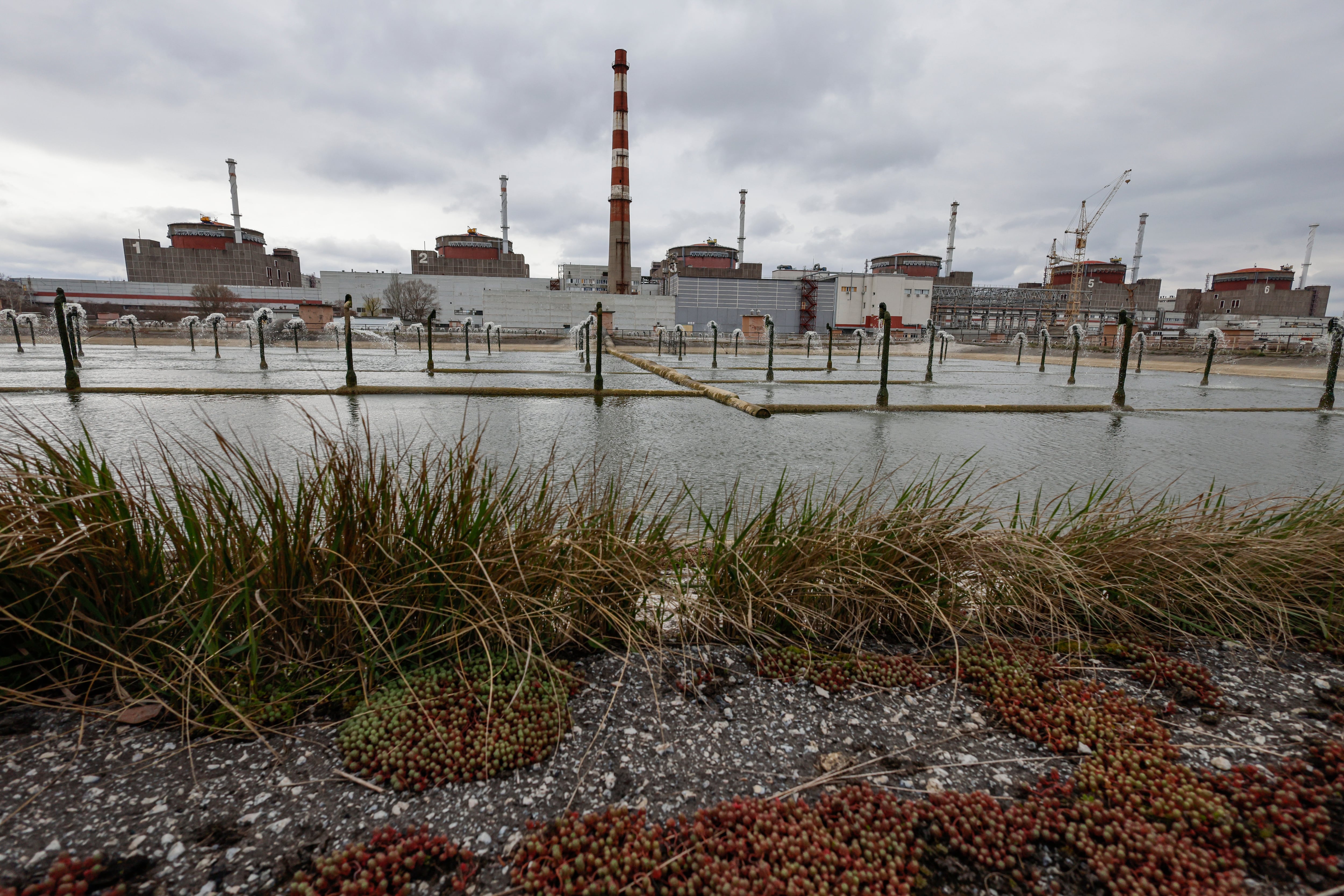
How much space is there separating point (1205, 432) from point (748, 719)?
459 inches

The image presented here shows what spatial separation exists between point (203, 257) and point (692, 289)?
5723 cm

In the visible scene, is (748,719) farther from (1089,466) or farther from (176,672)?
(1089,466)

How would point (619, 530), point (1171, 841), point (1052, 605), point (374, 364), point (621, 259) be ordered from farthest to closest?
point (621, 259)
point (374, 364)
point (619, 530)
point (1052, 605)
point (1171, 841)

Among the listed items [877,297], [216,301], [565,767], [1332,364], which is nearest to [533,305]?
[216,301]

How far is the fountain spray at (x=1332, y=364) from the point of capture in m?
13.5

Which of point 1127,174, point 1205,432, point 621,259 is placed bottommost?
point 1205,432

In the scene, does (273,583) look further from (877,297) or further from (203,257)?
(203,257)

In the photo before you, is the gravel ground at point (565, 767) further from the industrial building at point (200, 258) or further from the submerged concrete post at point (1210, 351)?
the industrial building at point (200, 258)

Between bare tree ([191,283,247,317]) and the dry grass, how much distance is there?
7454cm

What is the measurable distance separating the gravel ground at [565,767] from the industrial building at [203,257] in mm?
89091

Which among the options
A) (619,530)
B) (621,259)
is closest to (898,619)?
(619,530)

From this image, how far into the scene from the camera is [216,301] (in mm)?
63688

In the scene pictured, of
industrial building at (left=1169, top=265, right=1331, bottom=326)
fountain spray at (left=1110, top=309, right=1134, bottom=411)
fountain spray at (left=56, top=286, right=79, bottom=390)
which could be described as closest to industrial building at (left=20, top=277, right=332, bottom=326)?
fountain spray at (left=56, top=286, right=79, bottom=390)

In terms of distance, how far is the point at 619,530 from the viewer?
2760mm
